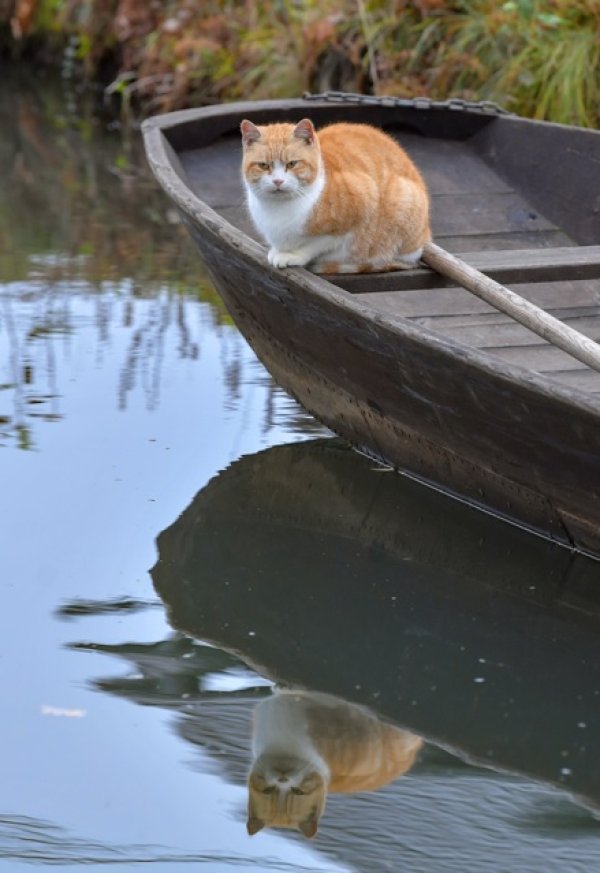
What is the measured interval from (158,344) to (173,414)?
0.94 m

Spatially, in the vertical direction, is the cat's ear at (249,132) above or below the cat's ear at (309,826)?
above

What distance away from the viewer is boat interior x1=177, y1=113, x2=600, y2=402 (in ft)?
17.1

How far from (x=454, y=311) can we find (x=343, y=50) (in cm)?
588

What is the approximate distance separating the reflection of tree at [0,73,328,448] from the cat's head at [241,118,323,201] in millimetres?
1454

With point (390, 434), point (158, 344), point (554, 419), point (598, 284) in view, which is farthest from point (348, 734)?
point (158, 344)

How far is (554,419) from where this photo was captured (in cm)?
415

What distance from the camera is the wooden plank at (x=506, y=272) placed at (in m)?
5.24

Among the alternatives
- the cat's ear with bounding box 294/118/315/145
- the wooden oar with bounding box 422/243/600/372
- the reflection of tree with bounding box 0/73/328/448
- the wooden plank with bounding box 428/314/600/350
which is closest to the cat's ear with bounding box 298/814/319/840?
the wooden oar with bounding box 422/243/600/372

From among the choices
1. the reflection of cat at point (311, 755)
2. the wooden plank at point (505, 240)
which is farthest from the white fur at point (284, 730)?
the wooden plank at point (505, 240)

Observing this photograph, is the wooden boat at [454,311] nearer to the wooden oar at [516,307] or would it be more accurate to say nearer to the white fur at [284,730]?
the wooden oar at [516,307]

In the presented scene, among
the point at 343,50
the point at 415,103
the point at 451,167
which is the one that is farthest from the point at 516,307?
the point at 343,50

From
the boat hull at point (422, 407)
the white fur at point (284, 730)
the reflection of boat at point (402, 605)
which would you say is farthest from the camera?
the boat hull at point (422, 407)

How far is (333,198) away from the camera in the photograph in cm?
488

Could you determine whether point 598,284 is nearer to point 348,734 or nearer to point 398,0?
point 348,734
